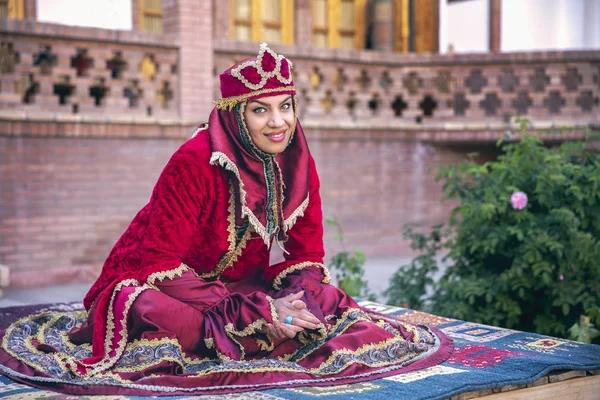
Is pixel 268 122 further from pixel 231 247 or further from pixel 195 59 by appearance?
pixel 195 59

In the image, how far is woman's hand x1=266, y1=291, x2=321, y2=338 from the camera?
3572 mm

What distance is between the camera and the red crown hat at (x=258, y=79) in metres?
3.74

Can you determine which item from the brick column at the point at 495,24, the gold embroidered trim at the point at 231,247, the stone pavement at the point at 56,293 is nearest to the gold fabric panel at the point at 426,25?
the brick column at the point at 495,24

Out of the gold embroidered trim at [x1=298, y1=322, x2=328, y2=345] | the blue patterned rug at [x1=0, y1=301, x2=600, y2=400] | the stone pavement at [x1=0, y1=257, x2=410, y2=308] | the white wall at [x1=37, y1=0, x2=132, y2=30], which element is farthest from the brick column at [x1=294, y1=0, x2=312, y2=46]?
the gold embroidered trim at [x1=298, y1=322, x2=328, y2=345]

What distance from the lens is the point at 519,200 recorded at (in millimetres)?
5293

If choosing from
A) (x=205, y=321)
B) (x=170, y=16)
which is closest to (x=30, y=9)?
(x=170, y=16)

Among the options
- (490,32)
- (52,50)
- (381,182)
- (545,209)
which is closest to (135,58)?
(52,50)

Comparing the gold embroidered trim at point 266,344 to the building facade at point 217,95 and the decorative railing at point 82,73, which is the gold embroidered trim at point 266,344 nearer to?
the building facade at point 217,95

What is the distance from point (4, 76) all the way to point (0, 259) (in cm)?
170

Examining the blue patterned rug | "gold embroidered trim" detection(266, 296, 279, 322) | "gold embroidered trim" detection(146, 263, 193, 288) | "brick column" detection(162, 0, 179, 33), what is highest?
"brick column" detection(162, 0, 179, 33)

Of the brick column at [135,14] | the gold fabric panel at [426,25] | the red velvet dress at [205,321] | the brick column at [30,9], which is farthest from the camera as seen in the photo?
the gold fabric panel at [426,25]

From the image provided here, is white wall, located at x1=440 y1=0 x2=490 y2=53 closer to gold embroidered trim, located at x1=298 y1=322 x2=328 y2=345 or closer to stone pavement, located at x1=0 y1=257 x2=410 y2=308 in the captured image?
stone pavement, located at x1=0 y1=257 x2=410 y2=308

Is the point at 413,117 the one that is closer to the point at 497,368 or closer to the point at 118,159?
the point at 118,159

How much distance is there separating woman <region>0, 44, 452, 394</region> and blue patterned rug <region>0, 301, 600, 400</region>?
0.09 metres
